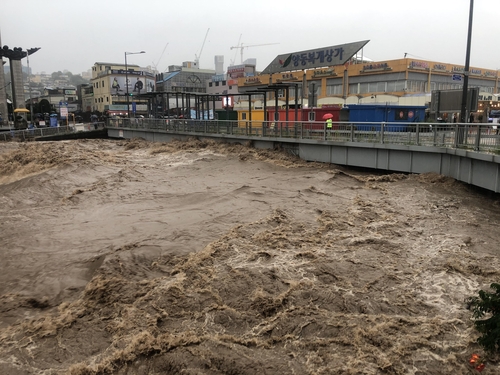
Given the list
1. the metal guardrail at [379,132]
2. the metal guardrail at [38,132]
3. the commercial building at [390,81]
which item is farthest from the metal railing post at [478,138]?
the metal guardrail at [38,132]

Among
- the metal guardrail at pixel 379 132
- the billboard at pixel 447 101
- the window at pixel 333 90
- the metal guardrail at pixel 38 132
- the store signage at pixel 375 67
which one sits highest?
the store signage at pixel 375 67

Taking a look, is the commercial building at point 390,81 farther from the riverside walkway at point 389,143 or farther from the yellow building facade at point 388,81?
the riverside walkway at point 389,143

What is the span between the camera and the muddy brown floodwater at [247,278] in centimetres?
647

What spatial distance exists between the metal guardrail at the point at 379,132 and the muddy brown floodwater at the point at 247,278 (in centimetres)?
173

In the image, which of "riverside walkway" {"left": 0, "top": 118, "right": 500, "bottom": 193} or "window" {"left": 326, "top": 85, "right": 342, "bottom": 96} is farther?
"window" {"left": 326, "top": 85, "right": 342, "bottom": 96}

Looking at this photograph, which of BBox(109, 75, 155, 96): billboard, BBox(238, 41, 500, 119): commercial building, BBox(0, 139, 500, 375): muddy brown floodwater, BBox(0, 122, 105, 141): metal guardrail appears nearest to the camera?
BBox(0, 139, 500, 375): muddy brown floodwater

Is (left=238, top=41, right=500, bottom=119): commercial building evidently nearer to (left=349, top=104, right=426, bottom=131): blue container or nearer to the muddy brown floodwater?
(left=349, top=104, right=426, bottom=131): blue container

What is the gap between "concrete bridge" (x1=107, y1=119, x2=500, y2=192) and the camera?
1464 cm

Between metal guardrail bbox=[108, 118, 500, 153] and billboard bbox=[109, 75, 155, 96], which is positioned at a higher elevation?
A: billboard bbox=[109, 75, 155, 96]

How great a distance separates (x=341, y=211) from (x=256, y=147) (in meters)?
13.6

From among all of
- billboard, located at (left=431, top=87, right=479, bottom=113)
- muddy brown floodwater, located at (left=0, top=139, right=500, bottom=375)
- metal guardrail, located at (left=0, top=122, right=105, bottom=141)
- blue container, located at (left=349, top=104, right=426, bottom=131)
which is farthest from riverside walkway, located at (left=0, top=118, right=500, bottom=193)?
metal guardrail, located at (left=0, top=122, right=105, bottom=141)

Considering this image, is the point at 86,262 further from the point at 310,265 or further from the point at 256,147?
the point at 256,147

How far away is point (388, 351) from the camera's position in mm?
6469

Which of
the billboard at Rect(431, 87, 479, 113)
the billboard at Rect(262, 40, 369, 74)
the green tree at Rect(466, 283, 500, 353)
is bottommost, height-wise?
the green tree at Rect(466, 283, 500, 353)
